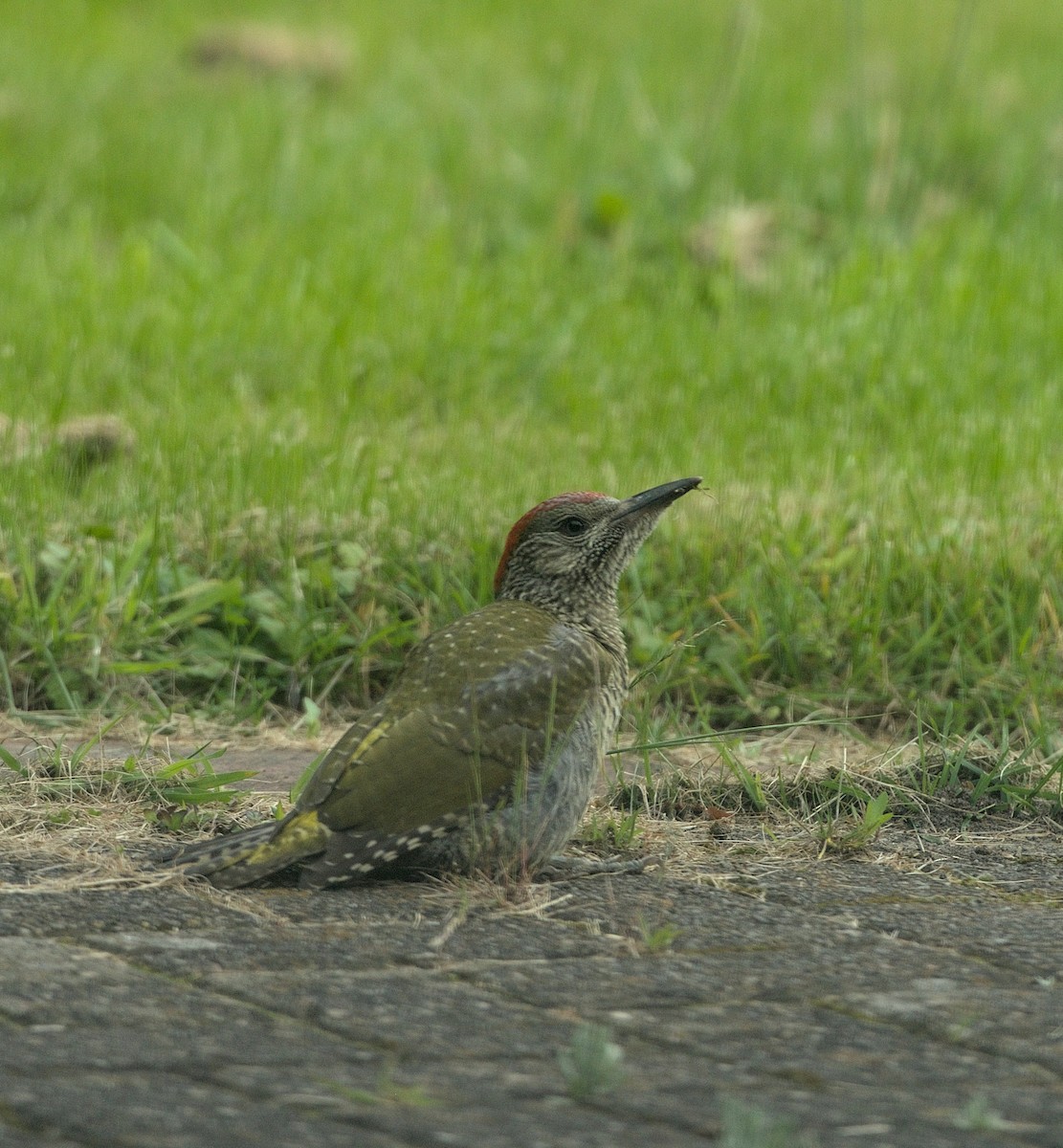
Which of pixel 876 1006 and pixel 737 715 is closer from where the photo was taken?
pixel 876 1006

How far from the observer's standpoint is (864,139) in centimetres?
1055

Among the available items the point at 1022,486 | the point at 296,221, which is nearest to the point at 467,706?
the point at 1022,486

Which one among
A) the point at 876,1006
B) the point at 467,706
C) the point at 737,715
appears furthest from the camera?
the point at 737,715

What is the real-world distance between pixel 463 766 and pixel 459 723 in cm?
11

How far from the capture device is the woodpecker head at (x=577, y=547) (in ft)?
15.7

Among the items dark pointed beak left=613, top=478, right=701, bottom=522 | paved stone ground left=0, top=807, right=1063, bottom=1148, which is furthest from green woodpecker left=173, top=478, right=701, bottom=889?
dark pointed beak left=613, top=478, right=701, bottom=522

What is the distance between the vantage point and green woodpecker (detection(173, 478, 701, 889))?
385 cm

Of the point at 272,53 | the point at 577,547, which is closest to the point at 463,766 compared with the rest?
the point at 577,547

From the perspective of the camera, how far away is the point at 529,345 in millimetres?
8438

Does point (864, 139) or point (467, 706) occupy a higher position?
point (864, 139)

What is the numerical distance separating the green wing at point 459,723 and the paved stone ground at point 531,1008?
20cm

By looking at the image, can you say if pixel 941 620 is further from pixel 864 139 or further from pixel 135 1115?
pixel 864 139

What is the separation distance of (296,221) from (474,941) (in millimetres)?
6694

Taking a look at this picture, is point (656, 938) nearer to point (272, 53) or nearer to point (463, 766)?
point (463, 766)
